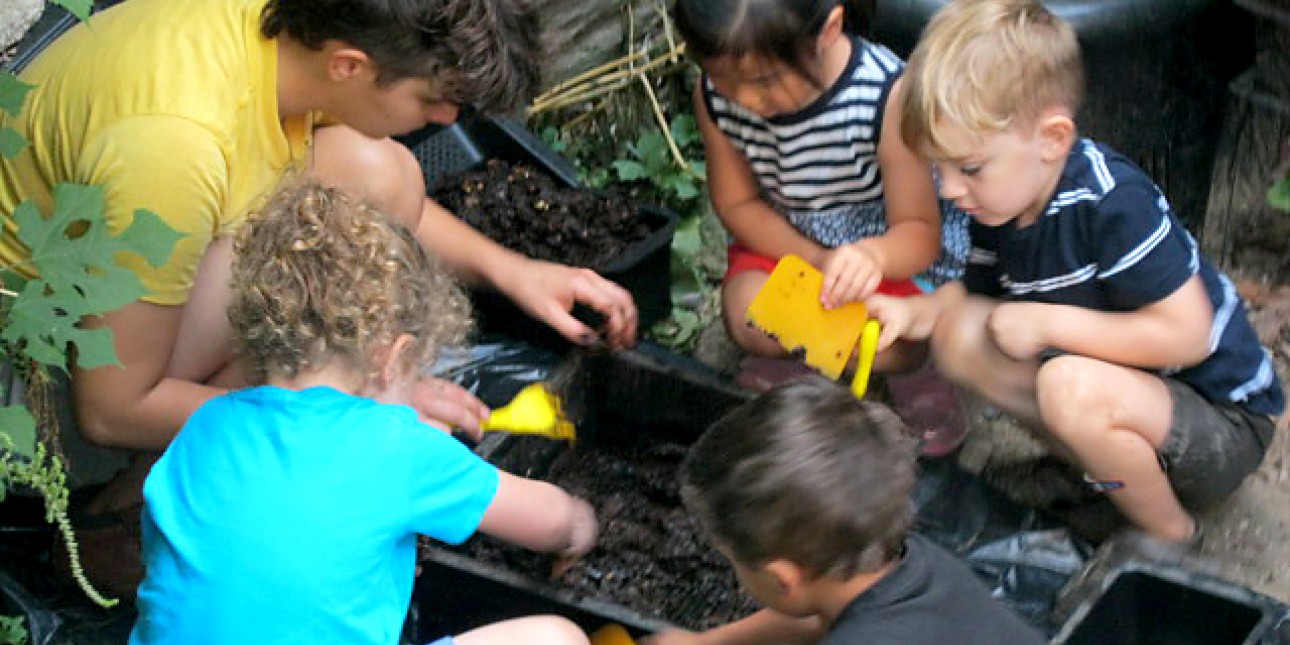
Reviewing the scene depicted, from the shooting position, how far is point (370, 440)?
1639 mm

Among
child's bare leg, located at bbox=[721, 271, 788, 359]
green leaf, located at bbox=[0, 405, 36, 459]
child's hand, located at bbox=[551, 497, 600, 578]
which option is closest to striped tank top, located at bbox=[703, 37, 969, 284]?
child's bare leg, located at bbox=[721, 271, 788, 359]

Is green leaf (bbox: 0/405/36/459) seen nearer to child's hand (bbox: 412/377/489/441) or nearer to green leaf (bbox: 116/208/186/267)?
green leaf (bbox: 116/208/186/267)

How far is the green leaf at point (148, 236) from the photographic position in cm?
169

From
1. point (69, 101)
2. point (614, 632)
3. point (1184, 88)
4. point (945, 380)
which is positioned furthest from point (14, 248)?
point (1184, 88)

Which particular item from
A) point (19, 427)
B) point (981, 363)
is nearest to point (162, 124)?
point (19, 427)

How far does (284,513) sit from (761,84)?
1.00 metres

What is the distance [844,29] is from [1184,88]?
80 cm

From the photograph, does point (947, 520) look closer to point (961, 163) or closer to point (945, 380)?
point (945, 380)

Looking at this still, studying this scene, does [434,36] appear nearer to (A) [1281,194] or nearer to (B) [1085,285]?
(B) [1085,285]

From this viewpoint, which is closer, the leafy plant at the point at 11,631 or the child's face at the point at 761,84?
the leafy plant at the point at 11,631

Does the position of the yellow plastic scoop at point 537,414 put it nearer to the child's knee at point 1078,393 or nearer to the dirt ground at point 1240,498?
the dirt ground at point 1240,498

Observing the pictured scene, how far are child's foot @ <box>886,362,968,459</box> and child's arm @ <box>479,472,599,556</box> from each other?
0.65m

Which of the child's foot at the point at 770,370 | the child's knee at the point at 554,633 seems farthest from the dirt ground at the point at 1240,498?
the child's knee at the point at 554,633

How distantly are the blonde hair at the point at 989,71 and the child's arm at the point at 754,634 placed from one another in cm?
68
